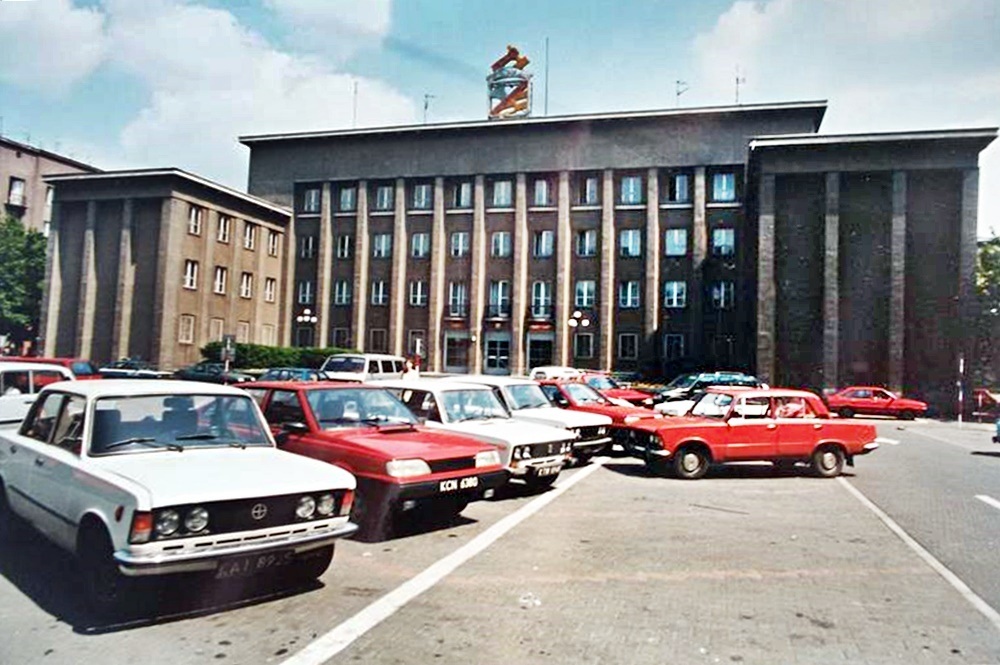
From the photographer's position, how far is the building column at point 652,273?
148 feet

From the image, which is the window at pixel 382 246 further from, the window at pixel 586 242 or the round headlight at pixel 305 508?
the round headlight at pixel 305 508

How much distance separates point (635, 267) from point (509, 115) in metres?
14.6

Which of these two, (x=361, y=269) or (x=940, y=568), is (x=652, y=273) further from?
(x=940, y=568)

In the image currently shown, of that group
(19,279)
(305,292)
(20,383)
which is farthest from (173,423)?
(19,279)

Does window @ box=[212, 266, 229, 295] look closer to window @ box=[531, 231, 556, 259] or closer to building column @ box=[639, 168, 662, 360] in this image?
window @ box=[531, 231, 556, 259]

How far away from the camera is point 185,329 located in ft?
145

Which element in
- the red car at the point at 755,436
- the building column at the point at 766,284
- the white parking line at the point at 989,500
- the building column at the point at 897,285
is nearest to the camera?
the white parking line at the point at 989,500

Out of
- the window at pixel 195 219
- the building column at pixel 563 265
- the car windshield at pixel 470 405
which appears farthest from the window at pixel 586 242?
the car windshield at pixel 470 405

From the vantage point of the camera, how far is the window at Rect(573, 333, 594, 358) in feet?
152

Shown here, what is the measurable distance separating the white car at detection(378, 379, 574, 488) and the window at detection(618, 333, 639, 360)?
116 ft

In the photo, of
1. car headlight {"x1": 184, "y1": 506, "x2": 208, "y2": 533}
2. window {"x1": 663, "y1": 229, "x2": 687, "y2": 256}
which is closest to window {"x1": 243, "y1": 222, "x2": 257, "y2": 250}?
window {"x1": 663, "y1": 229, "x2": 687, "y2": 256}

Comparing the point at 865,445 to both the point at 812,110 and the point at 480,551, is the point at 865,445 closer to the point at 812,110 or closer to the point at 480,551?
the point at 480,551

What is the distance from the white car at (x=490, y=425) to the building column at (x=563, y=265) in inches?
1402

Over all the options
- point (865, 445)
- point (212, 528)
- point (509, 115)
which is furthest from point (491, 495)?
point (509, 115)
